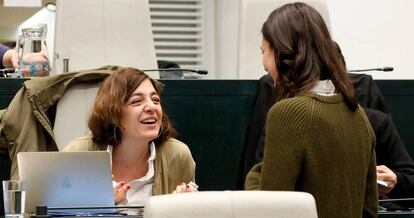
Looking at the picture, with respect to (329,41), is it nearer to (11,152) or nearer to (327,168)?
(327,168)

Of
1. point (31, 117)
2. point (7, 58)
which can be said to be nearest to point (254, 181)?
point (31, 117)

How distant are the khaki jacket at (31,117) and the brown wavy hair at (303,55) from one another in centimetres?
147

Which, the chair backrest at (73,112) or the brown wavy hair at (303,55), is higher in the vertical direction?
the brown wavy hair at (303,55)

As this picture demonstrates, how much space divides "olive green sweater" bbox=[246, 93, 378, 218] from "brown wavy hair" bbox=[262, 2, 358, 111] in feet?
0.17

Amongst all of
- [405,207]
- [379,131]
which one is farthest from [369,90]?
[405,207]

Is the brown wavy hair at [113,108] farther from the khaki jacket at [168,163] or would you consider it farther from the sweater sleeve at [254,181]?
the sweater sleeve at [254,181]

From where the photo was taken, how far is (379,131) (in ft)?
13.1

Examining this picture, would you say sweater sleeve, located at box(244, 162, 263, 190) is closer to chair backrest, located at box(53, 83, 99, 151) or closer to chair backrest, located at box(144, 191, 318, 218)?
chair backrest, located at box(144, 191, 318, 218)

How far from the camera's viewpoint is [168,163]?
3.96 m

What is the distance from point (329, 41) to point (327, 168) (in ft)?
1.31

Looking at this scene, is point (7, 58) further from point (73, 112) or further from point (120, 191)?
point (120, 191)

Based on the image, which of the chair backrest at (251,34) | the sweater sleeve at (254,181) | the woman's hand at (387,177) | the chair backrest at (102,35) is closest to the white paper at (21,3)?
the chair backrest at (102,35)

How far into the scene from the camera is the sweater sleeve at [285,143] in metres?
2.84

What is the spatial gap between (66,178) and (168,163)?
74 centimetres
